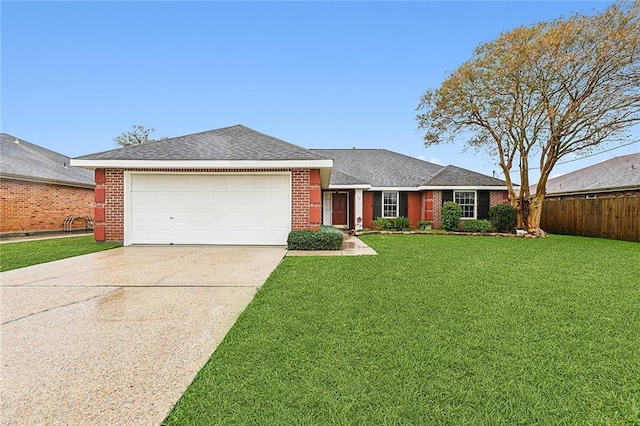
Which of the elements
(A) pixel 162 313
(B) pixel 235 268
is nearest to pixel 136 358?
(A) pixel 162 313

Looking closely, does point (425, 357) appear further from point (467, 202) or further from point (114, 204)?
point (467, 202)

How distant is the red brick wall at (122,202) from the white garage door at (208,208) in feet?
0.74

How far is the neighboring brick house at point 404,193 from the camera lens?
16.8m

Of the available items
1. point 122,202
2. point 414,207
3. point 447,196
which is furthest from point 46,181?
point 447,196

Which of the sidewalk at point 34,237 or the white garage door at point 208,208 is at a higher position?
the white garage door at point 208,208

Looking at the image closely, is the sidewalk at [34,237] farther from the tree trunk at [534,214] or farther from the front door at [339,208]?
the tree trunk at [534,214]

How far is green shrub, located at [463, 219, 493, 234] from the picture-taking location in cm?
1516

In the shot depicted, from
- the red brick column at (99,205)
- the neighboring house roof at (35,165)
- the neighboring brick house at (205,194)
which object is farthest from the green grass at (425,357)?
the neighboring house roof at (35,165)

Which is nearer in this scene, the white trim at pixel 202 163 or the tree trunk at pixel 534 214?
the white trim at pixel 202 163

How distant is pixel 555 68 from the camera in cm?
1159

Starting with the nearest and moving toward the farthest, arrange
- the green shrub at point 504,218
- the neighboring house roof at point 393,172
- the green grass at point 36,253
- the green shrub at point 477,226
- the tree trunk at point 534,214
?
the green grass at point 36,253 < the tree trunk at point 534,214 < the green shrub at point 504,218 < the green shrub at point 477,226 < the neighboring house roof at point 393,172

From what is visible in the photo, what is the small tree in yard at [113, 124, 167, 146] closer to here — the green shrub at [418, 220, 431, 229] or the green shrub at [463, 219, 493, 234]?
the green shrub at [418, 220, 431, 229]

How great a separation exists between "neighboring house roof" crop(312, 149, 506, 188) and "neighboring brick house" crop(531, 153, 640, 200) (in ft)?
15.2

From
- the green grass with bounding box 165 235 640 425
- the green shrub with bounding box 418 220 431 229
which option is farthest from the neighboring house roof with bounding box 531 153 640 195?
the green grass with bounding box 165 235 640 425
